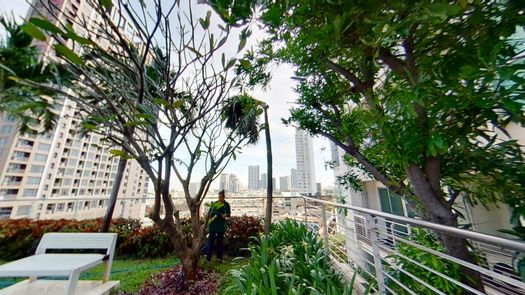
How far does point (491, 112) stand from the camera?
1.03 m

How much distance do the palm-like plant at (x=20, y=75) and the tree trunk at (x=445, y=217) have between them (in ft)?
8.73

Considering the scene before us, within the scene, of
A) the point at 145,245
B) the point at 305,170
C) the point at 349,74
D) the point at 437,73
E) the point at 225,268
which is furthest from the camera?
the point at 305,170

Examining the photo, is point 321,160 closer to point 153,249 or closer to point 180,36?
point 180,36

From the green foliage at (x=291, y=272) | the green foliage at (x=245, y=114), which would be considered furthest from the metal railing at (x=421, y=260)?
the green foliage at (x=245, y=114)

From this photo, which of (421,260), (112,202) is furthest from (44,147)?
(421,260)

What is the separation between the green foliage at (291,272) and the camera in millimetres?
1614

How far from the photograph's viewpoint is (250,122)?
449cm

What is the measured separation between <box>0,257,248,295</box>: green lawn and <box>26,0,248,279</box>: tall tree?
683 mm

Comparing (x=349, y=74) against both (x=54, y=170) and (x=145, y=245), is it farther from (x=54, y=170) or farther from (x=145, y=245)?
(x=54, y=170)

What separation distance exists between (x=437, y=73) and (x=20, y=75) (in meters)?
3.11

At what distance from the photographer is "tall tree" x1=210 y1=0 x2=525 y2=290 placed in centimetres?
85

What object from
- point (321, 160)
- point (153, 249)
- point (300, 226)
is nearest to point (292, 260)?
point (300, 226)

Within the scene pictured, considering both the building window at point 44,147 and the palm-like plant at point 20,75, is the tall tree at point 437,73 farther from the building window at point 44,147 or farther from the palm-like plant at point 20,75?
the building window at point 44,147

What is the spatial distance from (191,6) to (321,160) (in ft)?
10.0
